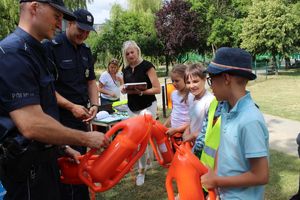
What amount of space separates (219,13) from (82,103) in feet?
101

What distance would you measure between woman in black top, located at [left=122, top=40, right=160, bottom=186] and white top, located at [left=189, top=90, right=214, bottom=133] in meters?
1.26

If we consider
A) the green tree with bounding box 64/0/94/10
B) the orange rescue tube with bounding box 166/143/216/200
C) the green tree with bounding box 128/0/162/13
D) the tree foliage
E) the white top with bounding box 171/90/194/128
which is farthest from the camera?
the green tree with bounding box 128/0/162/13

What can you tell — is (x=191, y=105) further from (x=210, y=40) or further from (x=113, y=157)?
(x=210, y=40)

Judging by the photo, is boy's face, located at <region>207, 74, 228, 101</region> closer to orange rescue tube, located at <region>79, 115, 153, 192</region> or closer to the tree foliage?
orange rescue tube, located at <region>79, 115, 153, 192</region>

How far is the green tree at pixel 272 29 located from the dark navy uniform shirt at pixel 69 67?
69.6 ft

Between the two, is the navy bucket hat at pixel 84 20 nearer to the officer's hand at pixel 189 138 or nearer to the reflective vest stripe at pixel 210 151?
the officer's hand at pixel 189 138

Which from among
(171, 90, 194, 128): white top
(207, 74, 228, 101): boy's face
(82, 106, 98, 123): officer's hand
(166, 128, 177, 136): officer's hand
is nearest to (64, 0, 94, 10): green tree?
(171, 90, 194, 128): white top

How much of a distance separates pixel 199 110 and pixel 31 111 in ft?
6.04

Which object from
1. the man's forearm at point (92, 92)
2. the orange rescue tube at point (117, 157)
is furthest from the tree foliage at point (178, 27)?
the orange rescue tube at point (117, 157)

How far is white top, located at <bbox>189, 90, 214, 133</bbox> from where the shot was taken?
132 inches

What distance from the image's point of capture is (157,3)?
3769 centimetres

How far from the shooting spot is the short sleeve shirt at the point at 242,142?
1.81 m

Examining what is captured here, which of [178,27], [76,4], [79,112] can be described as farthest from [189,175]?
[178,27]

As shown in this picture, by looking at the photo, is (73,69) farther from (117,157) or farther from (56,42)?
(117,157)
